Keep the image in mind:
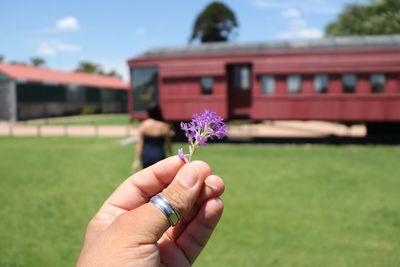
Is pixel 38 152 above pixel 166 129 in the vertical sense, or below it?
below

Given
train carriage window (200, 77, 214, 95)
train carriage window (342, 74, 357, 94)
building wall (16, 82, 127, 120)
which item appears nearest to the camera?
train carriage window (342, 74, 357, 94)

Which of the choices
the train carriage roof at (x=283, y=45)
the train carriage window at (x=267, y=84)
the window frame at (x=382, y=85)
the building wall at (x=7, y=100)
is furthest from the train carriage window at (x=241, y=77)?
the building wall at (x=7, y=100)

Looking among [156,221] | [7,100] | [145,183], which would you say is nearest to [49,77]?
[7,100]

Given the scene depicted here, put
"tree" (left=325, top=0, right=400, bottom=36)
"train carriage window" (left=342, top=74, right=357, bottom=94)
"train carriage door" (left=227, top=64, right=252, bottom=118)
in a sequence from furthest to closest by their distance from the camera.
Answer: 1. "tree" (left=325, top=0, right=400, bottom=36)
2. "train carriage door" (left=227, top=64, right=252, bottom=118)
3. "train carriage window" (left=342, top=74, right=357, bottom=94)

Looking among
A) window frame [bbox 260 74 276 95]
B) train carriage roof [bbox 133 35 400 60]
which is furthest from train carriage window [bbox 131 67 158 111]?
window frame [bbox 260 74 276 95]

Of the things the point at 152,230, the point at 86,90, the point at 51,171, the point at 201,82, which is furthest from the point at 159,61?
the point at 86,90

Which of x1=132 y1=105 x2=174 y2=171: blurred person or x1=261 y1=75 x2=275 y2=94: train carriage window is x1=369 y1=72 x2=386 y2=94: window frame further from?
x1=132 y1=105 x2=174 y2=171: blurred person

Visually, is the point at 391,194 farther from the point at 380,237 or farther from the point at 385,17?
the point at 385,17
